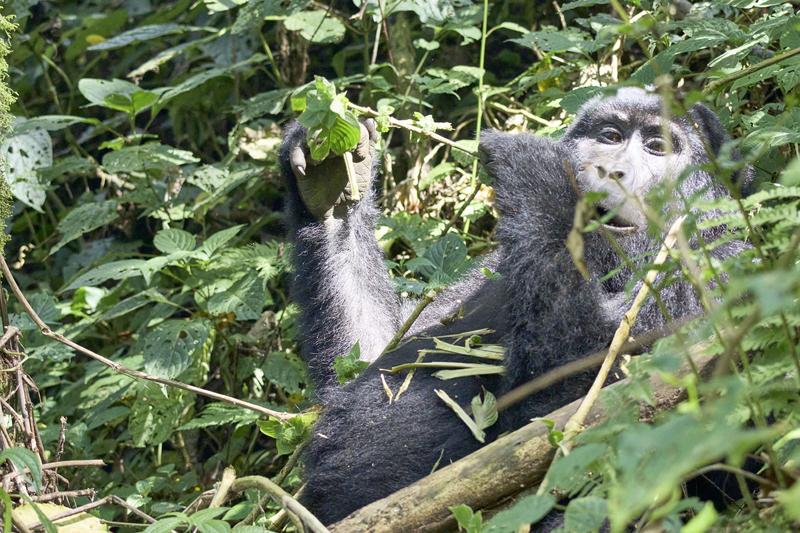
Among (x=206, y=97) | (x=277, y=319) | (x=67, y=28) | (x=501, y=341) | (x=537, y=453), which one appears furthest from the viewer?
(x=67, y=28)

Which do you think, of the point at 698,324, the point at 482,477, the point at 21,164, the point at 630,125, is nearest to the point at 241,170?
the point at 21,164

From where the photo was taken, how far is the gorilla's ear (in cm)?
350

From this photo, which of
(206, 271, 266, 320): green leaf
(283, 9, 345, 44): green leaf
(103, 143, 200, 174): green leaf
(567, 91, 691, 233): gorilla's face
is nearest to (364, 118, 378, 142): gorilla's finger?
(567, 91, 691, 233): gorilla's face

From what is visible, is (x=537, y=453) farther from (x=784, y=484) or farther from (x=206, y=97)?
(x=206, y=97)

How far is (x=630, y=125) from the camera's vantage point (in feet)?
11.9

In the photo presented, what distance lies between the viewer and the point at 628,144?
3.57 metres

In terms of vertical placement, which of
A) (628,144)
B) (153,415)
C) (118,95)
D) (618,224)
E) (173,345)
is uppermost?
(118,95)

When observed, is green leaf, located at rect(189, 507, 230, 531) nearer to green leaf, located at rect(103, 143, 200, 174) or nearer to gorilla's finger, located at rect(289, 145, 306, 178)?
gorilla's finger, located at rect(289, 145, 306, 178)

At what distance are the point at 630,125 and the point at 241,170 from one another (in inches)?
83.5

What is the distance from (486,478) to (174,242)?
8.35 ft

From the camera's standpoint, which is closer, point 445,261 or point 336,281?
point 445,261

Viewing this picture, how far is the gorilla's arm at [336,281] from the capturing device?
3906 millimetres

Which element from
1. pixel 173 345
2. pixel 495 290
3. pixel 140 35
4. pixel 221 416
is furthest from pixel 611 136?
pixel 140 35

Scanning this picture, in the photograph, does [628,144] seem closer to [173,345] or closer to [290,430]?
[290,430]
